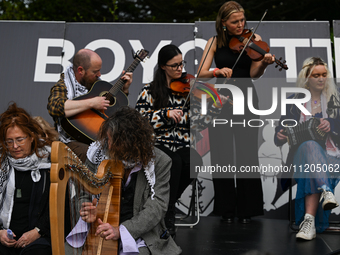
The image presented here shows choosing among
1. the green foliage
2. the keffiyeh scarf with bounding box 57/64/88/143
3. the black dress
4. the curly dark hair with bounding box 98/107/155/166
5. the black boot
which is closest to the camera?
the curly dark hair with bounding box 98/107/155/166

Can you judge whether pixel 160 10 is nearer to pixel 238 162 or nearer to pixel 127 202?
pixel 238 162

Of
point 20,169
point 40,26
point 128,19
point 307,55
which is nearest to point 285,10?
point 128,19

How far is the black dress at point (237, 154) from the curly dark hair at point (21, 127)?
1.61 meters

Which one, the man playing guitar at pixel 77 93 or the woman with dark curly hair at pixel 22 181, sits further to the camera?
the man playing guitar at pixel 77 93

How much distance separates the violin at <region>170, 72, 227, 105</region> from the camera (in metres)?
3.21

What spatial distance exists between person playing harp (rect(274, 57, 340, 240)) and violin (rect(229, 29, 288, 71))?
1.10ft

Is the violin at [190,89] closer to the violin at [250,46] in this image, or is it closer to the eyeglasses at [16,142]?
the violin at [250,46]

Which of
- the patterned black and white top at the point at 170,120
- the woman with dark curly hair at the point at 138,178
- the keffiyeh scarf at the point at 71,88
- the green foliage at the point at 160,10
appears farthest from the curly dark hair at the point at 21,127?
the green foliage at the point at 160,10

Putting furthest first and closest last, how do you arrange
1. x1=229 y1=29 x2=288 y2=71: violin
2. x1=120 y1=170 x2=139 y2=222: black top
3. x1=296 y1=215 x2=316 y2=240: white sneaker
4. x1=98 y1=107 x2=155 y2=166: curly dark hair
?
x1=229 y1=29 x2=288 y2=71: violin, x1=296 y1=215 x2=316 y2=240: white sneaker, x1=120 y1=170 x2=139 y2=222: black top, x1=98 y1=107 x2=155 y2=166: curly dark hair

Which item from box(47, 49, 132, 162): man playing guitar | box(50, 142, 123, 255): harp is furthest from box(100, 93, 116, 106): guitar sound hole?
box(50, 142, 123, 255): harp

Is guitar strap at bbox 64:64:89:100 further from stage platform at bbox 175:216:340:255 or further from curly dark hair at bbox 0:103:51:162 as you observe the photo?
stage platform at bbox 175:216:340:255

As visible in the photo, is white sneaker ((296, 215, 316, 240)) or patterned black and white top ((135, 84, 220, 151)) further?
patterned black and white top ((135, 84, 220, 151))

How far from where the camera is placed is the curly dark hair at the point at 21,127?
223 centimetres

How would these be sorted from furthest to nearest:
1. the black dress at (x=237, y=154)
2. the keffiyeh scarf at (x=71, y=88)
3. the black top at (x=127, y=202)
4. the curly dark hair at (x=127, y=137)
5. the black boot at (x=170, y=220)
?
1. the black dress at (x=237, y=154)
2. the keffiyeh scarf at (x=71, y=88)
3. the black boot at (x=170, y=220)
4. the black top at (x=127, y=202)
5. the curly dark hair at (x=127, y=137)
